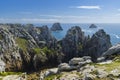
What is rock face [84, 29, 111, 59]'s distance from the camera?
16075 cm

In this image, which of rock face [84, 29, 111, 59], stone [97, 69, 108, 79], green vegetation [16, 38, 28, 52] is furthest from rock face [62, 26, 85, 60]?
stone [97, 69, 108, 79]

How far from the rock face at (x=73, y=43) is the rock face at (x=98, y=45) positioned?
23.4ft

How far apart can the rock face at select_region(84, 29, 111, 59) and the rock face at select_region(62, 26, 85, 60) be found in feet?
23.4

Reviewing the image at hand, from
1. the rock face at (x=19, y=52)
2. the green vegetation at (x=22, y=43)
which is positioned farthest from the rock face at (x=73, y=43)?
the green vegetation at (x=22, y=43)

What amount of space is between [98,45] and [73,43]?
68.0 feet

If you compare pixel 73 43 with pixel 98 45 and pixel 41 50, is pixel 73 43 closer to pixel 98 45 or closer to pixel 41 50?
pixel 98 45

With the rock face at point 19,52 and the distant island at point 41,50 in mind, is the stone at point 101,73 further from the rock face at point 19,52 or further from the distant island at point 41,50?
the rock face at point 19,52

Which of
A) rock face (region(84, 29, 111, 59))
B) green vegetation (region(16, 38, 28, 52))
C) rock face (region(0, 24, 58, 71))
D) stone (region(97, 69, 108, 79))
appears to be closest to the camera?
stone (region(97, 69, 108, 79))

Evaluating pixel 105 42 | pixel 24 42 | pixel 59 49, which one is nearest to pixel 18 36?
pixel 24 42

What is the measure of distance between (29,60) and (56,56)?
66.9ft

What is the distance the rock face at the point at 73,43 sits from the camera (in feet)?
550

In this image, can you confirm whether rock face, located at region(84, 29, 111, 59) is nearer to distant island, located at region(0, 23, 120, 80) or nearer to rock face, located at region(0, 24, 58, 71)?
distant island, located at region(0, 23, 120, 80)

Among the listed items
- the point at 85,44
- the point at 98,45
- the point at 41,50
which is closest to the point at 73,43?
the point at 85,44

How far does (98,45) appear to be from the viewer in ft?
536
